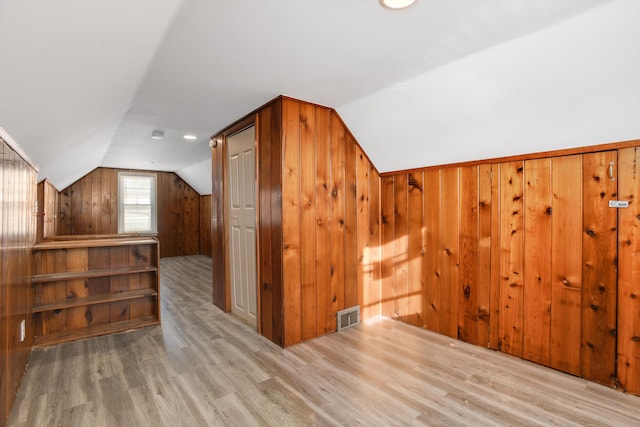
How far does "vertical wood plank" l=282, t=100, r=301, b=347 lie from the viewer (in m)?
2.56

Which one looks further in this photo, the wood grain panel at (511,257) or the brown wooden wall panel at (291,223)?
the brown wooden wall panel at (291,223)

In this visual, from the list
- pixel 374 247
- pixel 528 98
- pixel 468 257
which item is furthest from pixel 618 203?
pixel 374 247

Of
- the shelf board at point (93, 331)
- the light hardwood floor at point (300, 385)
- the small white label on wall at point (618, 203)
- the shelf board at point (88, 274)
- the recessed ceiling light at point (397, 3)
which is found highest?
the recessed ceiling light at point (397, 3)

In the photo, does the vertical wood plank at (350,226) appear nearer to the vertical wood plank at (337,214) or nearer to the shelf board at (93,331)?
the vertical wood plank at (337,214)

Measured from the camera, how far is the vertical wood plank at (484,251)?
8.18 ft

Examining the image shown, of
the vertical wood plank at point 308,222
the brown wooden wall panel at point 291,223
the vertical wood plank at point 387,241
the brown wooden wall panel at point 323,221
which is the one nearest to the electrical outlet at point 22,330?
the brown wooden wall panel at point 291,223

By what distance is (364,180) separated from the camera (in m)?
3.19

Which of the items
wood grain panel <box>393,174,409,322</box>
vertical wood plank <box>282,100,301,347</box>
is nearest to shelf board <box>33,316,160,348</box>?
vertical wood plank <box>282,100,301,347</box>

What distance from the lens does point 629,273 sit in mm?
1865

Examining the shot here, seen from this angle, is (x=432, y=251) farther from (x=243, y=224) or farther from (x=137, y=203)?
(x=137, y=203)

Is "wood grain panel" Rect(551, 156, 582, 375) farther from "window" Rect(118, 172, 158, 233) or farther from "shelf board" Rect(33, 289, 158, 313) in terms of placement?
"window" Rect(118, 172, 158, 233)

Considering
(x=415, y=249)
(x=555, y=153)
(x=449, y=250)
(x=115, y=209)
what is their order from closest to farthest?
1. (x=555, y=153)
2. (x=449, y=250)
3. (x=415, y=249)
4. (x=115, y=209)

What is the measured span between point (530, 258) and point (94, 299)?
379 centimetres

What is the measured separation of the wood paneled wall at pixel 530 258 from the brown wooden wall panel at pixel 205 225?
5510 millimetres
